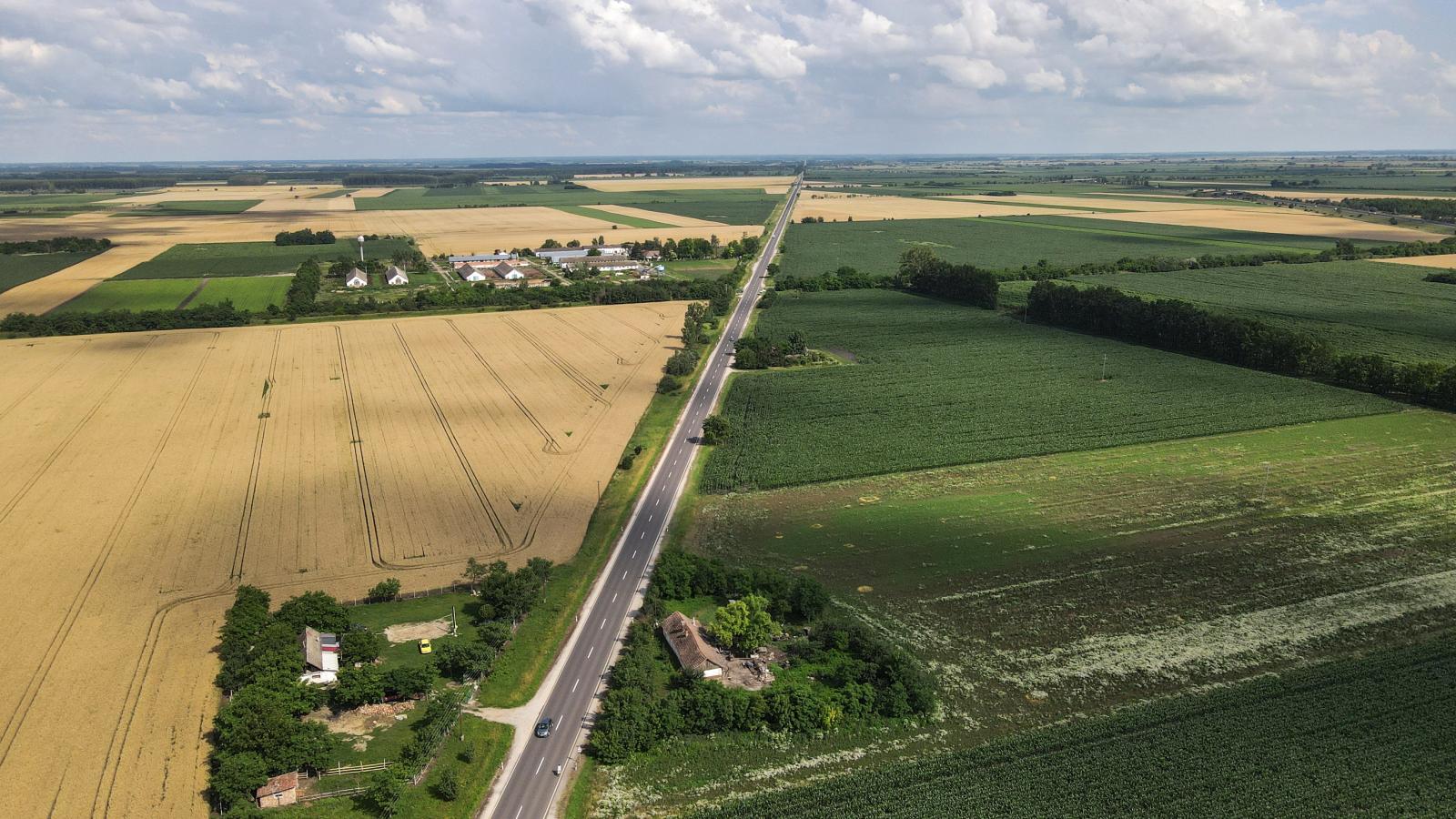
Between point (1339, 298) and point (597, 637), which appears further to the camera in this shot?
A: point (1339, 298)

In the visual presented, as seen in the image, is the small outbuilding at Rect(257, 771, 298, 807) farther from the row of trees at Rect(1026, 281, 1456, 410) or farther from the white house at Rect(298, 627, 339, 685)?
the row of trees at Rect(1026, 281, 1456, 410)

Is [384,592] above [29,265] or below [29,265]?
below

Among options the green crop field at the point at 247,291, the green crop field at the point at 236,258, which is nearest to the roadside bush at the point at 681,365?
the green crop field at the point at 247,291

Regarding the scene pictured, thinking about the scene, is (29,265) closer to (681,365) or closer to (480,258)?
(480,258)

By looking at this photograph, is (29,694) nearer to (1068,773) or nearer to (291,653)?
(291,653)

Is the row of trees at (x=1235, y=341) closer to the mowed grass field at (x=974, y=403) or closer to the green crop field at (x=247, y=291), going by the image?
the mowed grass field at (x=974, y=403)

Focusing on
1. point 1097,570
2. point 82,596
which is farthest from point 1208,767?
point 82,596

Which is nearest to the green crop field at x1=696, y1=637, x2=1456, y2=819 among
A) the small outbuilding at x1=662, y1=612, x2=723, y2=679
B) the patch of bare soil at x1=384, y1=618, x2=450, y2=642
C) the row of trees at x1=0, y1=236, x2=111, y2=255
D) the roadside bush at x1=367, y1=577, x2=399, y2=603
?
the small outbuilding at x1=662, y1=612, x2=723, y2=679
